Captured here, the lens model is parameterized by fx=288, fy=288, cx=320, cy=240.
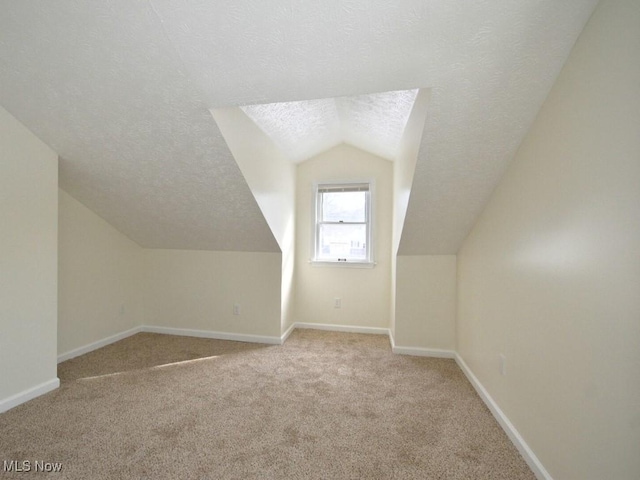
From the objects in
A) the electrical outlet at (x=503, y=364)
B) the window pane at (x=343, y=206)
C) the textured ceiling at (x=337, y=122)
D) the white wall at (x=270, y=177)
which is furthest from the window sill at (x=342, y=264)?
the electrical outlet at (x=503, y=364)

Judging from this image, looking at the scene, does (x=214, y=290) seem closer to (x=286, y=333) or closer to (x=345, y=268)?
(x=286, y=333)

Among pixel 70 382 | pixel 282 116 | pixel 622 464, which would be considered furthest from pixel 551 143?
pixel 70 382

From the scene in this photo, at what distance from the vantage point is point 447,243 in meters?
2.74

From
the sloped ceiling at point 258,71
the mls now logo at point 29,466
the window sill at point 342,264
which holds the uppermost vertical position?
the sloped ceiling at point 258,71

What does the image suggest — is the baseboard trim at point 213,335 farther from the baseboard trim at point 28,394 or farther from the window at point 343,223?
the baseboard trim at point 28,394

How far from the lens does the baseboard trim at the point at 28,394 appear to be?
1.88 meters

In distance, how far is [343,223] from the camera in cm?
367

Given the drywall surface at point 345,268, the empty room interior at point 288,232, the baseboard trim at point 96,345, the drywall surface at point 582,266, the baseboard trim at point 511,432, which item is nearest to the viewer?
the drywall surface at point 582,266

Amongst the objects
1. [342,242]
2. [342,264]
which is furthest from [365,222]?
[342,264]

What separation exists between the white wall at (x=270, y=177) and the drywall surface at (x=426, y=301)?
127 centimetres

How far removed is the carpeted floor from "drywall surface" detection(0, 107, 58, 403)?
269mm

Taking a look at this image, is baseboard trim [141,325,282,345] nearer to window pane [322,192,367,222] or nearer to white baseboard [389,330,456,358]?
white baseboard [389,330,456,358]

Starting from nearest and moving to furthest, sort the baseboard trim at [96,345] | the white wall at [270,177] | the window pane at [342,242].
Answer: the white wall at [270,177], the baseboard trim at [96,345], the window pane at [342,242]

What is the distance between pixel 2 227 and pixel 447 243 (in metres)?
3.39
